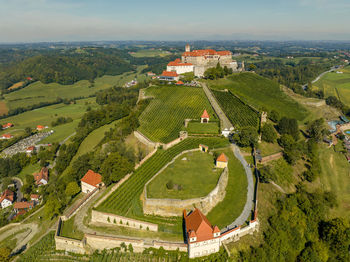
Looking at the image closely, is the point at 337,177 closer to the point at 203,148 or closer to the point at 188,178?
the point at 203,148

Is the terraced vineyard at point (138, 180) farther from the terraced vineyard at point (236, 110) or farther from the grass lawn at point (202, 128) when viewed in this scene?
the terraced vineyard at point (236, 110)

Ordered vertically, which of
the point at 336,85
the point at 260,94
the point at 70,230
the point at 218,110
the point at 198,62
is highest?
the point at 198,62

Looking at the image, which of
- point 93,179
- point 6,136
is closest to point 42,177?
point 93,179

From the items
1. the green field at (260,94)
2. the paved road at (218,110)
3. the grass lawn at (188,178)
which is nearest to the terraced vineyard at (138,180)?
the grass lawn at (188,178)

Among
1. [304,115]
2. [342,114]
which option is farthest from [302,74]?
[304,115]

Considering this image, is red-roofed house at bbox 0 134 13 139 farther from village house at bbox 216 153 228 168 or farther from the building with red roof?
village house at bbox 216 153 228 168

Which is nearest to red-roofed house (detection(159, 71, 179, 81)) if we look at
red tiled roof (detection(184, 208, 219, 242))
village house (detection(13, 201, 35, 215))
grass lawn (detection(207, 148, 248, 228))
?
grass lawn (detection(207, 148, 248, 228))
